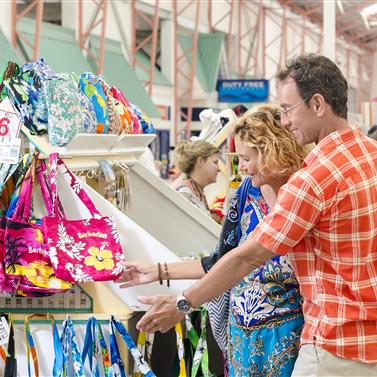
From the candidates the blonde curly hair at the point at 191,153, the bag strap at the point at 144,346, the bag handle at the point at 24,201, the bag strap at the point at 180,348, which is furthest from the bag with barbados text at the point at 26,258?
the blonde curly hair at the point at 191,153

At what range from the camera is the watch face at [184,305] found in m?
2.69

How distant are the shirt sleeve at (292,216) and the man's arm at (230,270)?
5cm

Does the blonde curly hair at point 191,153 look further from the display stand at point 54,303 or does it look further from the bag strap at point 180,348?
the display stand at point 54,303

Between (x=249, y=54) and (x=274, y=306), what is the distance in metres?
24.0

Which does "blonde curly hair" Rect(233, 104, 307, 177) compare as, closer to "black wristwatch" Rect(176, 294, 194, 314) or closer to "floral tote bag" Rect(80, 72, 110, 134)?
"black wristwatch" Rect(176, 294, 194, 314)

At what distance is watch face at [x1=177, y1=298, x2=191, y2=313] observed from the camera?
269 centimetres

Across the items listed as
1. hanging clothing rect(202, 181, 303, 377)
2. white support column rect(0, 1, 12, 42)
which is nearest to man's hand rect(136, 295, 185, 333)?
hanging clothing rect(202, 181, 303, 377)

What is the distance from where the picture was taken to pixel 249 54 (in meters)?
26.5

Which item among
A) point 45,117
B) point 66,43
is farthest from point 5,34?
point 45,117

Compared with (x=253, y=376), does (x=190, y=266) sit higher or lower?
higher

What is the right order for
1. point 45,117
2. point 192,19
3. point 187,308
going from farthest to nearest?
point 192,19 < point 45,117 < point 187,308

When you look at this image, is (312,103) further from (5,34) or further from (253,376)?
(5,34)

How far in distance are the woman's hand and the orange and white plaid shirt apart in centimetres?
75

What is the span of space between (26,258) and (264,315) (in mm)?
889
